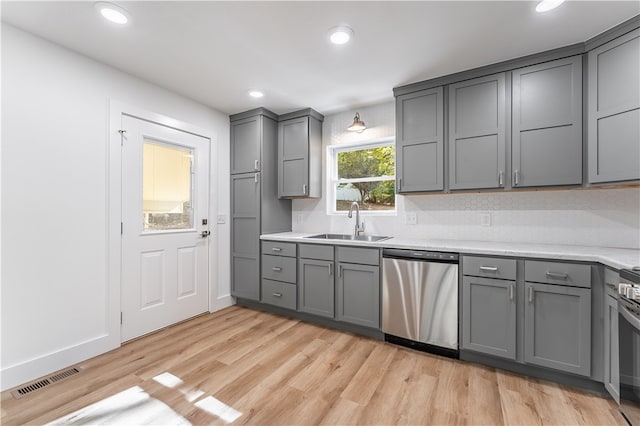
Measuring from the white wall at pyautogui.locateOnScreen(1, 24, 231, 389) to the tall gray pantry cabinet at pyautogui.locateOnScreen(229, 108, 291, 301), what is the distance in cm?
125

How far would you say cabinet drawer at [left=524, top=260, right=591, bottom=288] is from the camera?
5.99 feet

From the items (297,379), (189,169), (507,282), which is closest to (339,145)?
(189,169)

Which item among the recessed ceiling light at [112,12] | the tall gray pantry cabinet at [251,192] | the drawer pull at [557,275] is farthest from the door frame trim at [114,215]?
the drawer pull at [557,275]

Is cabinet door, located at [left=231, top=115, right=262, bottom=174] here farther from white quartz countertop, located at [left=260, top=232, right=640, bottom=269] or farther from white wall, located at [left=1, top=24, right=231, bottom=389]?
white quartz countertop, located at [left=260, top=232, right=640, bottom=269]

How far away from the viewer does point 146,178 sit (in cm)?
272

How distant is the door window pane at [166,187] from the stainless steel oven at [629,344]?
139 inches

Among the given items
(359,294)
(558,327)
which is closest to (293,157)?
(359,294)

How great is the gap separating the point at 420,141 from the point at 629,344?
1962mm

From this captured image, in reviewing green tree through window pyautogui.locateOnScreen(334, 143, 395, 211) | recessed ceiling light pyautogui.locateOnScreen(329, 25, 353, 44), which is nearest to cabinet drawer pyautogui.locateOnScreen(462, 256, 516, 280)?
green tree through window pyautogui.locateOnScreen(334, 143, 395, 211)

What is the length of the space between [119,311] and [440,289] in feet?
9.22

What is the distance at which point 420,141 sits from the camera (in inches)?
105

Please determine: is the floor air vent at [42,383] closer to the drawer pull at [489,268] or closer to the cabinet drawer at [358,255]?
the cabinet drawer at [358,255]

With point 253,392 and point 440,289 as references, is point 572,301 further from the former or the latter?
point 253,392

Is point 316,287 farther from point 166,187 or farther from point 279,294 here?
point 166,187
